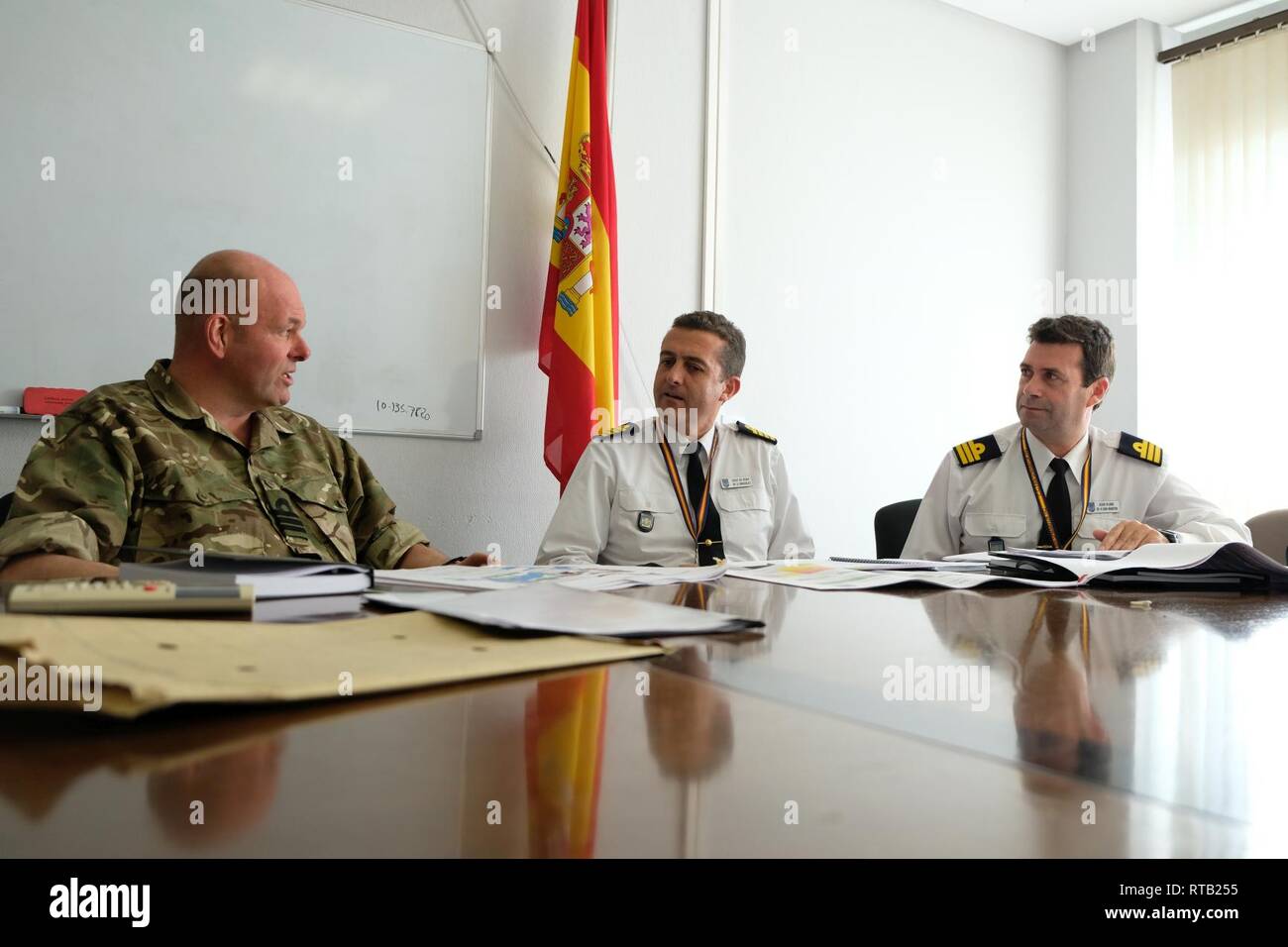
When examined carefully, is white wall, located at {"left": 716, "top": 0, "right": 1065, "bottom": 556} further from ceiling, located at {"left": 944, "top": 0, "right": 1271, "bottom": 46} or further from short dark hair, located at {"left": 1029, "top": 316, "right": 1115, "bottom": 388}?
short dark hair, located at {"left": 1029, "top": 316, "right": 1115, "bottom": 388}

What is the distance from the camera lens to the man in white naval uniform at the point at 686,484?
262 centimetres

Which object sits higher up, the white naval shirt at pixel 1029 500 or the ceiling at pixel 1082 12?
the ceiling at pixel 1082 12

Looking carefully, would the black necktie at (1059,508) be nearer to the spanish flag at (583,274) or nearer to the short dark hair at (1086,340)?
the short dark hair at (1086,340)

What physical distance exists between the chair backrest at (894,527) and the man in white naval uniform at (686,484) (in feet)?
0.67

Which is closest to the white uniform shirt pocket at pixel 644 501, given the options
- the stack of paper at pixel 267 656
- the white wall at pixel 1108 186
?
the stack of paper at pixel 267 656

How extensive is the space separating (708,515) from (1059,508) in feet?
2.96

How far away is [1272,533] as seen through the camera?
2979 mm

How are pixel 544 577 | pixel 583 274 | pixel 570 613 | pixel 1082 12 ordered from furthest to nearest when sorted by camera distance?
1. pixel 1082 12
2. pixel 583 274
3. pixel 544 577
4. pixel 570 613

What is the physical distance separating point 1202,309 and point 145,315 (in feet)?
14.4

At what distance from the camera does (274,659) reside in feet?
1.80

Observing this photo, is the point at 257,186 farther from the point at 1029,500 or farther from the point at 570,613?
the point at 570,613

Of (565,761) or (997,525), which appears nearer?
(565,761)

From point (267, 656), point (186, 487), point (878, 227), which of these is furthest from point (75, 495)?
point (878, 227)
